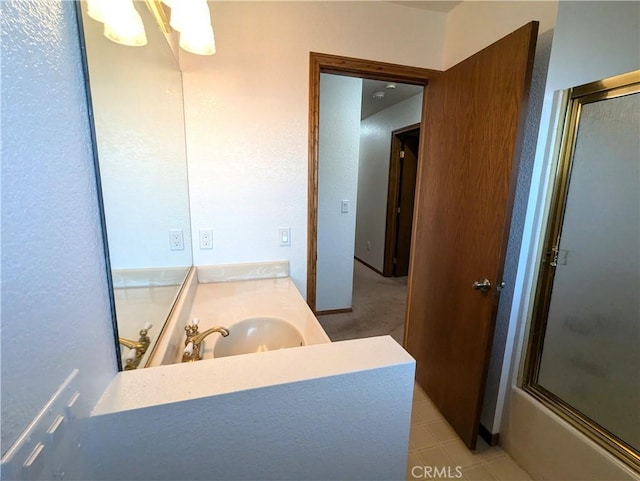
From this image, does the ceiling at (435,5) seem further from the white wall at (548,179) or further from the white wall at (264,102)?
the white wall at (548,179)

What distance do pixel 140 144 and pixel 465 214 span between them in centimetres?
147

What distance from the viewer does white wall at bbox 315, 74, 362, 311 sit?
271 centimetres

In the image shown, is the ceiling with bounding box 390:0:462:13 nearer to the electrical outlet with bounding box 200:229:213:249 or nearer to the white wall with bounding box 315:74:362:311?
the white wall with bounding box 315:74:362:311

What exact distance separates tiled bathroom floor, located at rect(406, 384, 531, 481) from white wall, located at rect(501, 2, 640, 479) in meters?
0.09

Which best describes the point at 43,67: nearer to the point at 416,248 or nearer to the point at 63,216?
the point at 63,216

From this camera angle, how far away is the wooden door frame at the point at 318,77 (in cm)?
161

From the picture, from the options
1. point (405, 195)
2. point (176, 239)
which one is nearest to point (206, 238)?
point (176, 239)

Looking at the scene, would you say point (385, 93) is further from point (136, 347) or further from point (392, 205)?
point (136, 347)

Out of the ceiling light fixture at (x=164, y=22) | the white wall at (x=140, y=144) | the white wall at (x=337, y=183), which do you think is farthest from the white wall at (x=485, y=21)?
the white wall at (x=140, y=144)

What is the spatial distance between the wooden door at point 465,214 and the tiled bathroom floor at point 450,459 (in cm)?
8

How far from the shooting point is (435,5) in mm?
1672

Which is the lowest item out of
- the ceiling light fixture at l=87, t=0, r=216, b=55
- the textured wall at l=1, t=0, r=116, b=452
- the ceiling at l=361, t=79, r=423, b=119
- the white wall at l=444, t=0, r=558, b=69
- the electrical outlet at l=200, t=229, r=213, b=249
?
the electrical outlet at l=200, t=229, r=213, b=249

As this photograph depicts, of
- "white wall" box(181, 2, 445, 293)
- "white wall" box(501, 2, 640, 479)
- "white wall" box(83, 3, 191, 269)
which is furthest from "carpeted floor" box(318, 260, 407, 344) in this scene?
"white wall" box(83, 3, 191, 269)

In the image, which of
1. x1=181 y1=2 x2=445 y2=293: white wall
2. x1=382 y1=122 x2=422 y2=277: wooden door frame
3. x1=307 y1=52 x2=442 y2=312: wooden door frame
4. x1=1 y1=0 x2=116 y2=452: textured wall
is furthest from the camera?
x1=382 y1=122 x2=422 y2=277: wooden door frame
